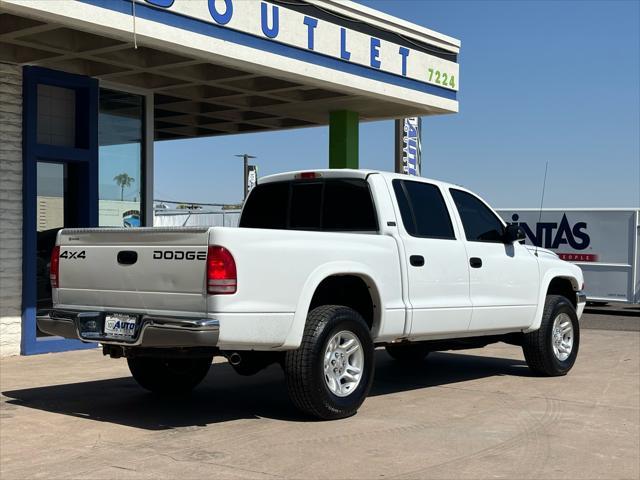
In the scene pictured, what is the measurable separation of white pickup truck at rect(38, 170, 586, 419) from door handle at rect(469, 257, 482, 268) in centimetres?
1

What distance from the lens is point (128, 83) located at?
40.5 ft

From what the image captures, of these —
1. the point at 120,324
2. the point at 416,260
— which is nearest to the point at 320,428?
the point at 120,324

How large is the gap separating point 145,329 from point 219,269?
76 cm

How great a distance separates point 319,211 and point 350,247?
1.10m

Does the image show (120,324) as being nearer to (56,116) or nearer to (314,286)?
(314,286)

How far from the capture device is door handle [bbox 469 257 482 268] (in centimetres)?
841

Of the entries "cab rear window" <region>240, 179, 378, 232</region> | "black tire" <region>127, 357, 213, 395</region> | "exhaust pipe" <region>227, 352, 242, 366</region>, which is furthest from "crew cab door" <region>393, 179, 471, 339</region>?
"black tire" <region>127, 357, 213, 395</region>

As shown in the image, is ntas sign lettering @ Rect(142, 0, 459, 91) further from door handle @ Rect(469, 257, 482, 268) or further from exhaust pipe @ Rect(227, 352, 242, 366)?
exhaust pipe @ Rect(227, 352, 242, 366)

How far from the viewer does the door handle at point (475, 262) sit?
8414mm

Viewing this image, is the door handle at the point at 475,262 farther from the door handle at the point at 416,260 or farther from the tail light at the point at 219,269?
the tail light at the point at 219,269

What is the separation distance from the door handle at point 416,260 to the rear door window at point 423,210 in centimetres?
23

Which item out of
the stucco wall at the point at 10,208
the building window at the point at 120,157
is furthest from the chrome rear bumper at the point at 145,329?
the building window at the point at 120,157

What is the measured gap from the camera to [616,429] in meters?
6.83

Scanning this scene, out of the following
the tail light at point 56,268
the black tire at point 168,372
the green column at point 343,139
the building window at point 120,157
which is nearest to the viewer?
the tail light at point 56,268
